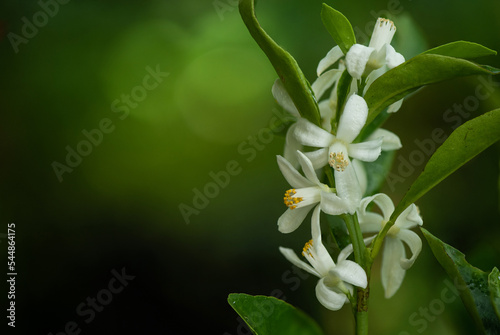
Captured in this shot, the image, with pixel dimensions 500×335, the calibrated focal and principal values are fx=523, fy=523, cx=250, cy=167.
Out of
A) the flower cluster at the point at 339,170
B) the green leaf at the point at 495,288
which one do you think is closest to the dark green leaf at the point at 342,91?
the flower cluster at the point at 339,170

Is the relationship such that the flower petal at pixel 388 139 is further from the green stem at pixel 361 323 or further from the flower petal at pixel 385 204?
the green stem at pixel 361 323

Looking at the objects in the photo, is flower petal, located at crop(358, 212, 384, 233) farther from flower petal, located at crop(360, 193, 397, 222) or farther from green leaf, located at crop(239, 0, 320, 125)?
green leaf, located at crop(239, 0, 320, 125)

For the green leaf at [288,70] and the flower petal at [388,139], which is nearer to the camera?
the green leaf at [288,70]

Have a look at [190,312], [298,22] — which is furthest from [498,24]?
[190,312]

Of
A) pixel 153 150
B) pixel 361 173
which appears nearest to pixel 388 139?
pixel 361 173

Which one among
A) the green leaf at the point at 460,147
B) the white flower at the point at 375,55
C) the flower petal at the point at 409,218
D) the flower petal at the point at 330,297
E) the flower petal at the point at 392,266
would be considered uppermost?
the white flower at the point at 375,55

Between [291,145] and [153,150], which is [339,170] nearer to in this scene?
[291,145]
